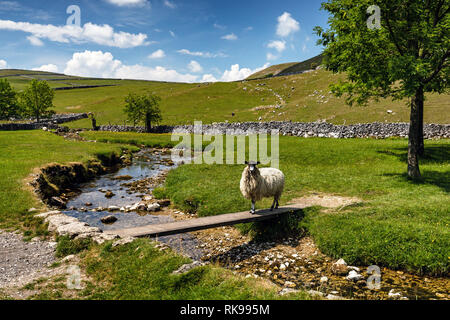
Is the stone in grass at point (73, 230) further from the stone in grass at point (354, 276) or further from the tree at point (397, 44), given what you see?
the tree at point (397, 44)

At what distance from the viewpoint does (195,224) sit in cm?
1372

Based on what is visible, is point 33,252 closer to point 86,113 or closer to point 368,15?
point 368,15

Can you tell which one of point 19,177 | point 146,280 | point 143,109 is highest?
point 143,109

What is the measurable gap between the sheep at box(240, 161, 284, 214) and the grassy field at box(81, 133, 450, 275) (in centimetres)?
249

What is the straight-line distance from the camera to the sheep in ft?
49.9

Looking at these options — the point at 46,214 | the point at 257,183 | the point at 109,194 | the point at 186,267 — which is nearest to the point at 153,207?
the point at 109,194

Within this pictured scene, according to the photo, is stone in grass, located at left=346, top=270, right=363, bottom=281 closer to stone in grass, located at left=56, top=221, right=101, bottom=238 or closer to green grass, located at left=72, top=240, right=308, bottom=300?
green grass, located at left=72, top=240, right=308, bottom=300

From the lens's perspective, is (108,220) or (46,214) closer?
(46,214)

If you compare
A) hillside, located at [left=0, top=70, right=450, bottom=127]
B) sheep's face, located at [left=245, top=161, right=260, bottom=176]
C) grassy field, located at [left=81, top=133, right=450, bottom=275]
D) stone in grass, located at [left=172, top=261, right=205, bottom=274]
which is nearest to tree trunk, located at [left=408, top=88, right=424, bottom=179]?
grassy field, located at [left=81, top=133, right=450, bottom=275]

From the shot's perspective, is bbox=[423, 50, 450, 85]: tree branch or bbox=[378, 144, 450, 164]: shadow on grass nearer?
bbox=[423, 50, 450, 85]: tree branch

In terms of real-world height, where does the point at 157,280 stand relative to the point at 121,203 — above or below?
above

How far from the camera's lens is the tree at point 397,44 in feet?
60.0

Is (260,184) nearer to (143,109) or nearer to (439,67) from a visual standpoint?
(439,67)

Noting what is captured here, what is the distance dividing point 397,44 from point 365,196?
1145cm
